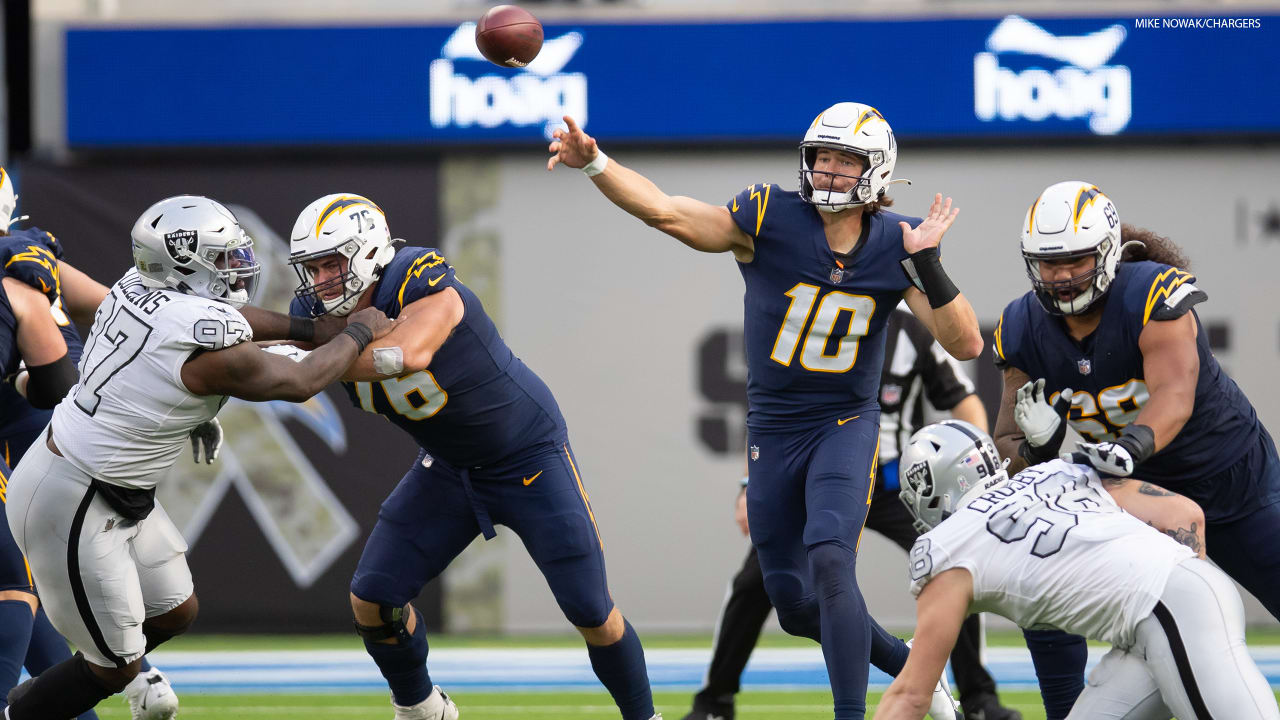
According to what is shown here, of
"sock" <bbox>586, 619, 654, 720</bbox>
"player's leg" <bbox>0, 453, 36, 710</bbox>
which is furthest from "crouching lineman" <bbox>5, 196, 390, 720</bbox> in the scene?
"sock" <bbox>586, 619, 654, 720</bbox>

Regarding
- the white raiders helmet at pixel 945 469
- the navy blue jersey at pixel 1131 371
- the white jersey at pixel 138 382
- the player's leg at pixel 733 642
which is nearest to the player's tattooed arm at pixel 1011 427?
the navy blue jersey at pixel 1131 371

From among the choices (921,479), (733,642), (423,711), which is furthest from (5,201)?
(921,479)

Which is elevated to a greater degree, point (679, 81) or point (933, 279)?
point (679, 81)

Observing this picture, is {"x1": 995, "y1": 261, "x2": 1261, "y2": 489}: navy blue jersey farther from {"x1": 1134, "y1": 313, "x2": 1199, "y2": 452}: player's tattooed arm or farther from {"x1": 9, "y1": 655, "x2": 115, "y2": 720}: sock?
{"x1": 9, "y1": 655, "x2": 115, "y2": 720}: sock

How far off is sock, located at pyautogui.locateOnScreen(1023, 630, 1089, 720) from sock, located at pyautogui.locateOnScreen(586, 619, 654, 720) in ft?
3.73

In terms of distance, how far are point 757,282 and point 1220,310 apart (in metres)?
4.62

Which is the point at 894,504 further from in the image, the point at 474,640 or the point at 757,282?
the point at 474,640

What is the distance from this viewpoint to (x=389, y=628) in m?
4.26

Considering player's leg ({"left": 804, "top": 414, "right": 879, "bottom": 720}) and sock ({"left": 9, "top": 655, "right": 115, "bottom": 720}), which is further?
sock ({"left": 9, "top": 655, "right": 115, "bottom": 720})

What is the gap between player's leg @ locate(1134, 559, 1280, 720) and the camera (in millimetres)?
2850

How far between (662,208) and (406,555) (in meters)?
1.31

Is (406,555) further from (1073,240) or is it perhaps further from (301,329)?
(1073,240)

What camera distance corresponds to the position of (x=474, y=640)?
25.2 feet

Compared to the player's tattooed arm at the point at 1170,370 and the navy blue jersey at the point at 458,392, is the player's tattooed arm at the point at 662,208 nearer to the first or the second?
Answer: the navy blue jersey at the point at 458,392
